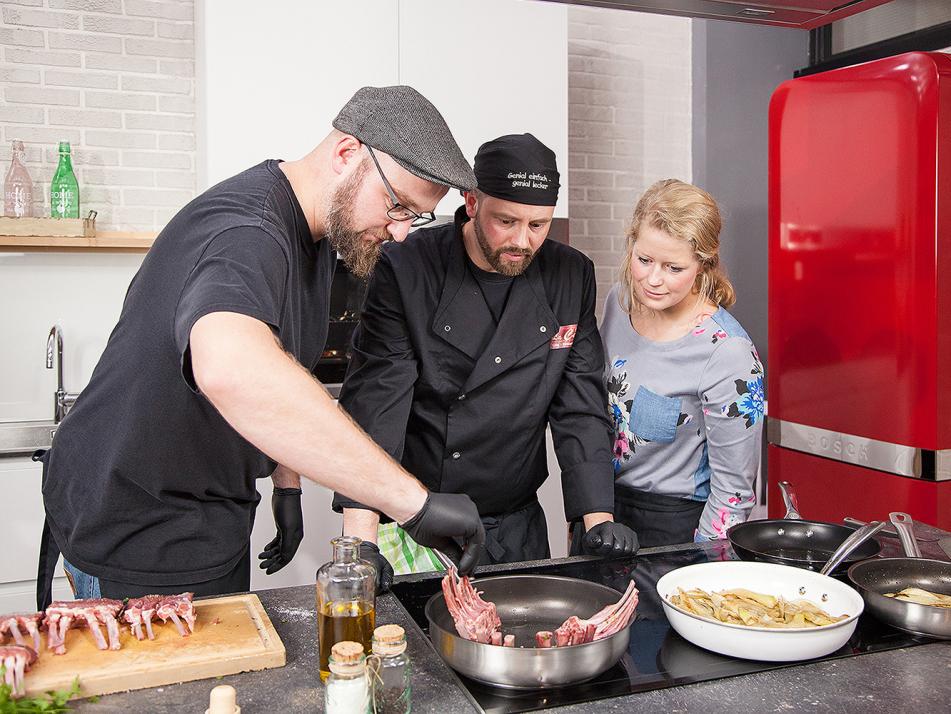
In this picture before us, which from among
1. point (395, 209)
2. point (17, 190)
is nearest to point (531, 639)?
point (395, 209)

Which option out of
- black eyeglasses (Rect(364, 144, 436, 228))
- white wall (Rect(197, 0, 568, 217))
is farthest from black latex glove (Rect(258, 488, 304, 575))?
white wall (Rect(197, 0, 568, 217))

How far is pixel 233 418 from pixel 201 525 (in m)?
0.45

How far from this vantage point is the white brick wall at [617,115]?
4.26 m

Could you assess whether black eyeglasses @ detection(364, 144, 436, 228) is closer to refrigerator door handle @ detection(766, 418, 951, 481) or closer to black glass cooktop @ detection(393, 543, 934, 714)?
black glass cooktop @ detection(393, 543, 934, 714)

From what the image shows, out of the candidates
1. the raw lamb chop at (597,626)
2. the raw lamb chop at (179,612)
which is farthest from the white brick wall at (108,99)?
the raw lamb chop at (597,626)

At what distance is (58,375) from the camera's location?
3273 millimetres

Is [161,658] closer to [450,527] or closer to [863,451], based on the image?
[450,527]

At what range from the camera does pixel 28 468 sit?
2.87 meters

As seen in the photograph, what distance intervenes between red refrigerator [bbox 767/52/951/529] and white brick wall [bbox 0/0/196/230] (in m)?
2.23

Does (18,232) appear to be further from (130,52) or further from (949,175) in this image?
(949,175)

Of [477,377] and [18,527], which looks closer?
[477,377]

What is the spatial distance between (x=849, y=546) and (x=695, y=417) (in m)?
0.55

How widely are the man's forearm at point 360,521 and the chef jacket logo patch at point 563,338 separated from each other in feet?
1.92

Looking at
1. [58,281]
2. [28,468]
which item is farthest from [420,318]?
[58,281]
